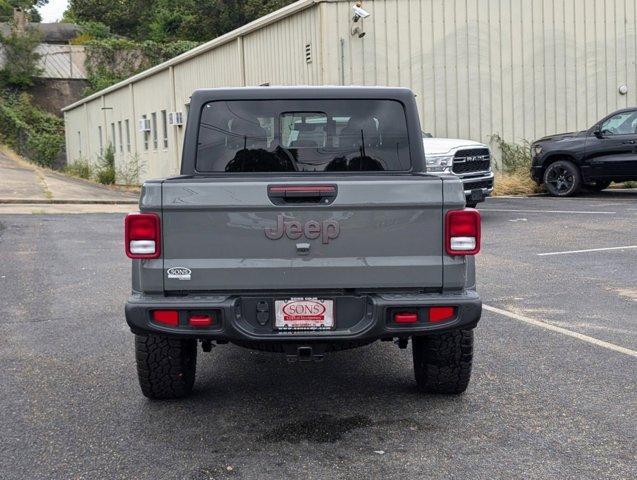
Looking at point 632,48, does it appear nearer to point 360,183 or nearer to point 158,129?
point 158,129

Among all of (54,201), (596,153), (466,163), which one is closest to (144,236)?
(466,163)

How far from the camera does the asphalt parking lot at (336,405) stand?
420 centimetres

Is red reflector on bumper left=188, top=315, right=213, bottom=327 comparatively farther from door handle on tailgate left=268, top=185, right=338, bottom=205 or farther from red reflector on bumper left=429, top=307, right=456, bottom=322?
red reflector on bumper left=429, top=307, right=456, bottom=322

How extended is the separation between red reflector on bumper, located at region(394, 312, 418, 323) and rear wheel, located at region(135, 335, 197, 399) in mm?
1326

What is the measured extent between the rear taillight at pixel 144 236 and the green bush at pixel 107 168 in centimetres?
3298

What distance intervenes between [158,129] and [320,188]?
99.7 feet

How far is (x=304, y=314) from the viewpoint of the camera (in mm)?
4660

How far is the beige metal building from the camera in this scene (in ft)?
72.2

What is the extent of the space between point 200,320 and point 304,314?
54cm

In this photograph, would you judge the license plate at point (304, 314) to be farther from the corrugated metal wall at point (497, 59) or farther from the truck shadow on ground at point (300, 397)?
the corrugated metal wall at point (497, 59)

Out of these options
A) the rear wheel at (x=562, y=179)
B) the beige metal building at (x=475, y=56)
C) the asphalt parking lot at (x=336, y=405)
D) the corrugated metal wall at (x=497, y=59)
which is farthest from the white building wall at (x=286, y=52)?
the asphalt parking lot at (x=336, y=405)

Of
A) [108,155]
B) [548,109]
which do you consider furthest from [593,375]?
[108,155]

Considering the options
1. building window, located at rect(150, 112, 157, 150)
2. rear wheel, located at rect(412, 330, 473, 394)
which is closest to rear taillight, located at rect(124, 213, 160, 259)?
rear wheel, located at rect(412, 330, 473, 394)

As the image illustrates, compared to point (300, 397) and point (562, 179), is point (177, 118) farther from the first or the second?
point (300, 397)
